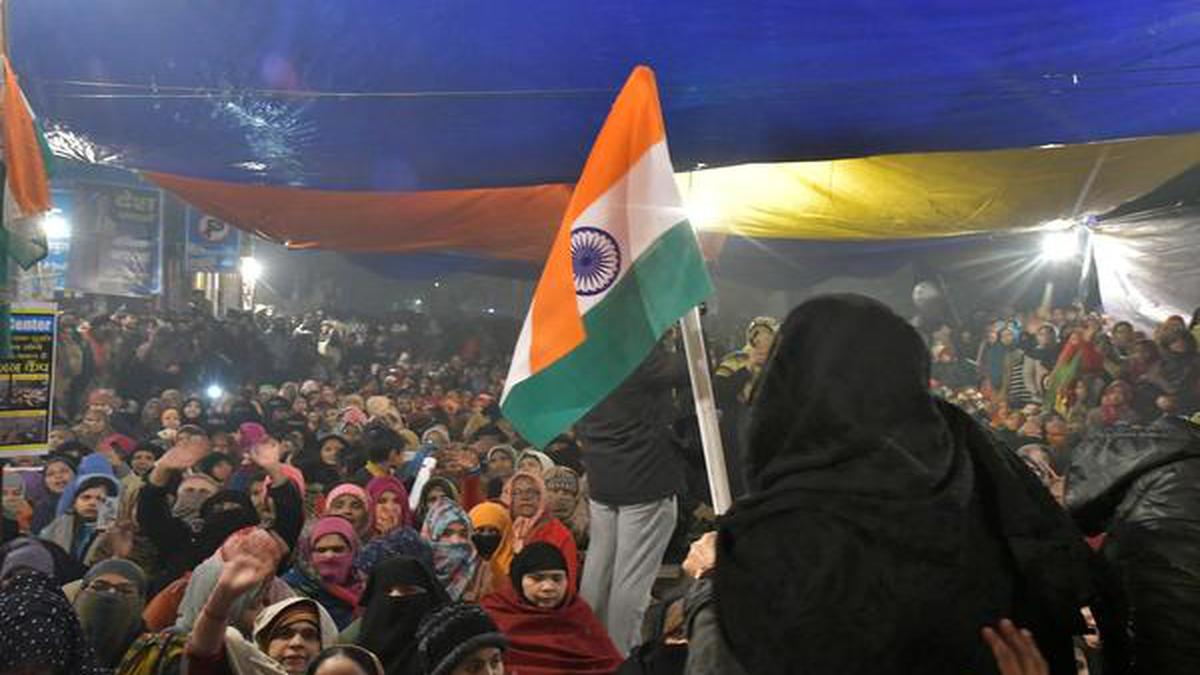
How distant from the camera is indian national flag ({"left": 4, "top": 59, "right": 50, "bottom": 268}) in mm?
3369

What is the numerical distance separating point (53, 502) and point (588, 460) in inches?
137

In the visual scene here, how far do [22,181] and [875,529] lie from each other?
3117 millimetres

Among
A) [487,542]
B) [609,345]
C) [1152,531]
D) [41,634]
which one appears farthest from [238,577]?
[487,542]

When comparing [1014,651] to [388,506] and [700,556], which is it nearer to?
[700,556]

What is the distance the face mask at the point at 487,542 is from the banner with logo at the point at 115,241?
1176 cm

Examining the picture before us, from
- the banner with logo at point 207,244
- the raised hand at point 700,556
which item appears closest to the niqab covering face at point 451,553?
the raised hand at point 700,556

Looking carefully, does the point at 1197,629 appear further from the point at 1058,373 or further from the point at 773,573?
the point at 1058,373

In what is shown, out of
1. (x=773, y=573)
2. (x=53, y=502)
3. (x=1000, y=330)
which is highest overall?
(x=1000, y=330)

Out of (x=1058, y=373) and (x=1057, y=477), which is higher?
(x=1058, y=373)

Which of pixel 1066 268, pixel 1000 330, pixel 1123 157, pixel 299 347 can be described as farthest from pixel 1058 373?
pixel 299 347

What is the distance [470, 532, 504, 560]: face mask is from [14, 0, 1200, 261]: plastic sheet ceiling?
1885 millimetres

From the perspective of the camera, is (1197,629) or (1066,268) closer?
(1197,629)

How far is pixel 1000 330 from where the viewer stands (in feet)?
34.5

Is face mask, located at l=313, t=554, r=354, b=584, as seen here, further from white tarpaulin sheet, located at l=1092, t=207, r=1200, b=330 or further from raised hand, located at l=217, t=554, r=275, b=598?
white tarpaulin sheet, located at l=1092, t=207, r=1200, b=330
